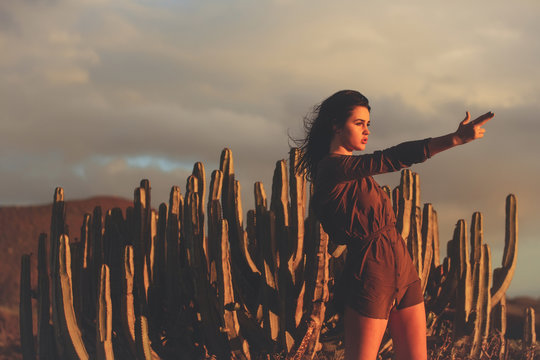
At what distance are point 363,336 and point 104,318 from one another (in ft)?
10.3

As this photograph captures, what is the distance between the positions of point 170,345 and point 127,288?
34.2 inches

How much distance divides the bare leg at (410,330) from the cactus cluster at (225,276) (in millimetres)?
1627

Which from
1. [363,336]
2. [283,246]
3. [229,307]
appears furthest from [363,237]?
[229,307]

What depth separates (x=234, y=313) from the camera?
19.3 feet

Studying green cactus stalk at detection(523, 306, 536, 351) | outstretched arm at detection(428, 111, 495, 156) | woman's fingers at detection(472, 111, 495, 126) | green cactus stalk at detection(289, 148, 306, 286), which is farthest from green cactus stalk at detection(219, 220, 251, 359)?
green cactus stalk at detection(523, 306, 536, 351)

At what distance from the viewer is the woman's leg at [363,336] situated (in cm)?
342

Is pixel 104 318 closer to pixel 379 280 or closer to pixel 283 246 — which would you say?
pixel 283 246

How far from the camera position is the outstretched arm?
3.24 meters

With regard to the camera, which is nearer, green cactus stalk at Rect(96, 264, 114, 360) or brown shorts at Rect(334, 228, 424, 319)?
brown shorts at Rect(334, 228, 424, 319)

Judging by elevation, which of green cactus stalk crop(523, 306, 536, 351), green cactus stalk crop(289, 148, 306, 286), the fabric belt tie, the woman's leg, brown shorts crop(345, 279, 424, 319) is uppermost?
green cactus stalk crop(289, 148, 306, 286)

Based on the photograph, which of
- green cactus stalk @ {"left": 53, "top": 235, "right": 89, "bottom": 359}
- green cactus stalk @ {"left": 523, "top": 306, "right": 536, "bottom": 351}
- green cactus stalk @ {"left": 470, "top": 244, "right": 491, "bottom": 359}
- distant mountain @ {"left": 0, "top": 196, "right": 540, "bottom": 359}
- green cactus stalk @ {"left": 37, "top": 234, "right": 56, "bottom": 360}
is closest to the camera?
green cactus stalk @ {"left": 53, "top": 235, "right": 89, "bottom": 359}

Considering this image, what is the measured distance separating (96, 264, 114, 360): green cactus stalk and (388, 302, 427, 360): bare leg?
288cm

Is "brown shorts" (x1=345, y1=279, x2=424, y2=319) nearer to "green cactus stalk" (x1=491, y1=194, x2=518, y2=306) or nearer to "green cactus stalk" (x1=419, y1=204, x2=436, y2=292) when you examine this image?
"green cactus stalk" (x1=419, y1=204, x2=436, y2=292)

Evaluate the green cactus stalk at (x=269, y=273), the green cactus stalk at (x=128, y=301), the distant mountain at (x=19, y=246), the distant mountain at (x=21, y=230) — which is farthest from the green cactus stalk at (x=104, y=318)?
the distant mountain at (x=21, y=230)
